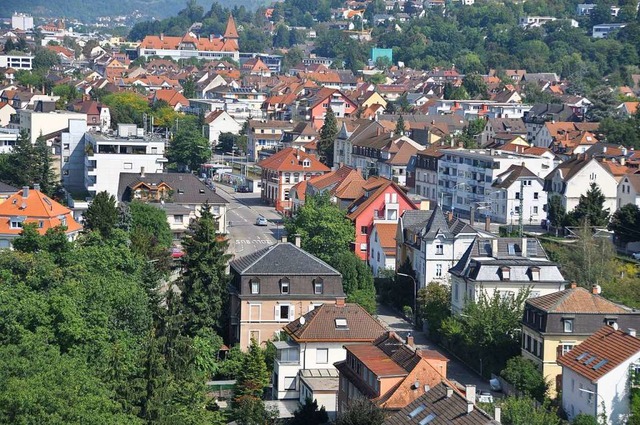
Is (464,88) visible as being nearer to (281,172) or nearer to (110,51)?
(281,172)

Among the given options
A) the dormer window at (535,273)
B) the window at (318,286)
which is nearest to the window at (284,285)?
the window at (318,286)

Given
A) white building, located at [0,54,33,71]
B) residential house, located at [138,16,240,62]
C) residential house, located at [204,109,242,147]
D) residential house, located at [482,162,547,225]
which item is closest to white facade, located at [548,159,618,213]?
residential house, located at [482,162,547,225]

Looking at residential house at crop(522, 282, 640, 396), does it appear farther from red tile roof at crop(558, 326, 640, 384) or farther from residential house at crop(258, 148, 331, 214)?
residential house at crop(258, 148, 331, 214)

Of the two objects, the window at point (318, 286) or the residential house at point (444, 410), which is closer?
the residential house at point (444, 410)

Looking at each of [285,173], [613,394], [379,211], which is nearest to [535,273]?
[613,394]

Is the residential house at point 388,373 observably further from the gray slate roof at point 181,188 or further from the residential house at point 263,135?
the residential house at point 263,135

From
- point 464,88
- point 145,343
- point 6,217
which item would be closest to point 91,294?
point 145,343

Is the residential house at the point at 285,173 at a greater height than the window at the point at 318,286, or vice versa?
the residential house at the point at 285,173
